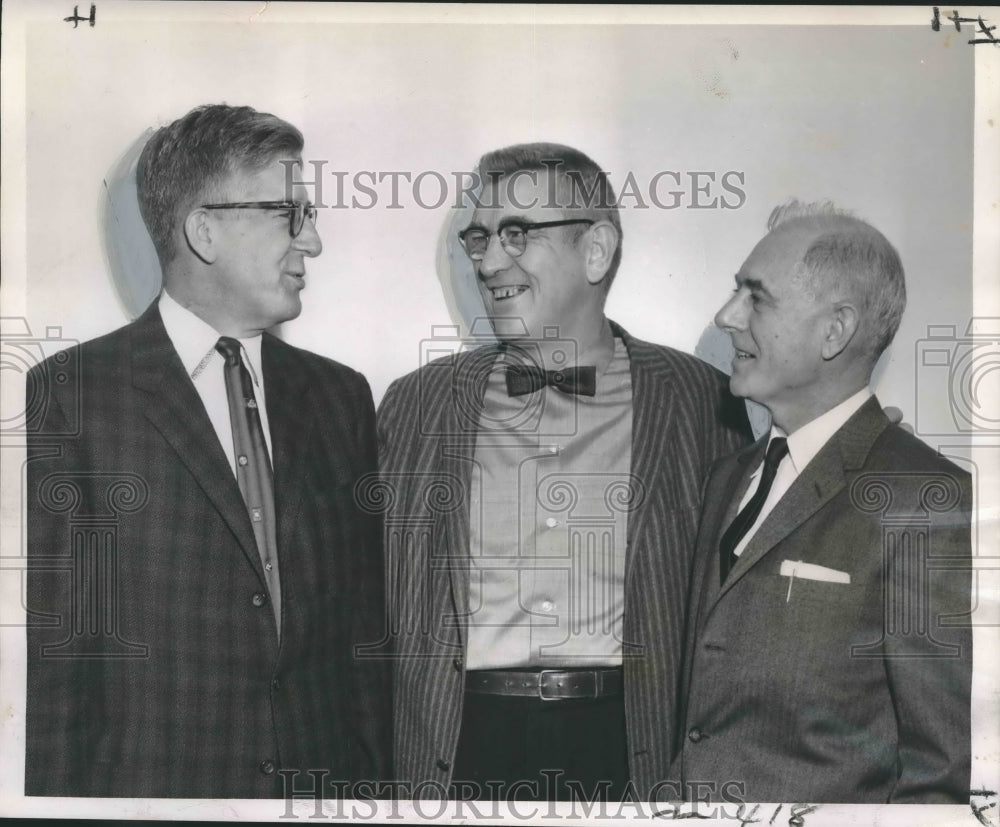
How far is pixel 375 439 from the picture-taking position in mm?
3461

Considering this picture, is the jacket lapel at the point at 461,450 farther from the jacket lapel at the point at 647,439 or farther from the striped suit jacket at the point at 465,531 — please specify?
the jacket lapel at the point at 647,439

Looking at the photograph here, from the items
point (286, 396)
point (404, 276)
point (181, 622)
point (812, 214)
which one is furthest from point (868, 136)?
point (181, 622)

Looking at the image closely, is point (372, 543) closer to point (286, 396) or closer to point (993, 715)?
point (286, 396)

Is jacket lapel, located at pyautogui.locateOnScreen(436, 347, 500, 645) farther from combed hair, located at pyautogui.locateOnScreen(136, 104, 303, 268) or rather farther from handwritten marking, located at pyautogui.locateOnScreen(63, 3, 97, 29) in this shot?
→ handwritten marking, located at pyautogui.locateOnScreen(63, 3, 97, 29)

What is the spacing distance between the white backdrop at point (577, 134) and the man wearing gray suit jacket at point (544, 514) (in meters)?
0.12

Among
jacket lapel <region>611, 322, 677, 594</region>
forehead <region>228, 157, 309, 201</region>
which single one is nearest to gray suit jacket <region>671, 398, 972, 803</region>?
jacket lapel <region>611, 322, 677, 594</region>

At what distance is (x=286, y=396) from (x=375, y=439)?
11.1 inches

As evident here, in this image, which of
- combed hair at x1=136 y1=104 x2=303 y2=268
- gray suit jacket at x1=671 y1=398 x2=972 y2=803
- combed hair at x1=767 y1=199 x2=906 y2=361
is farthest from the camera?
combed hair at x1=136 y1=104 x2=303 y2=268

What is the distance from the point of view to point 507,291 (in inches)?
135

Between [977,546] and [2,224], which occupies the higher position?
[2,224]

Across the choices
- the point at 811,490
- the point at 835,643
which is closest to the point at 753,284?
the point at 811,490

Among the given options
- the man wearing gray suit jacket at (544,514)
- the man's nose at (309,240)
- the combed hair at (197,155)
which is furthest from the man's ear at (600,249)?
the combed hair at (197,155)

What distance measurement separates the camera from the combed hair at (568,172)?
3.43 m

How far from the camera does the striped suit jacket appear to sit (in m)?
3.32
